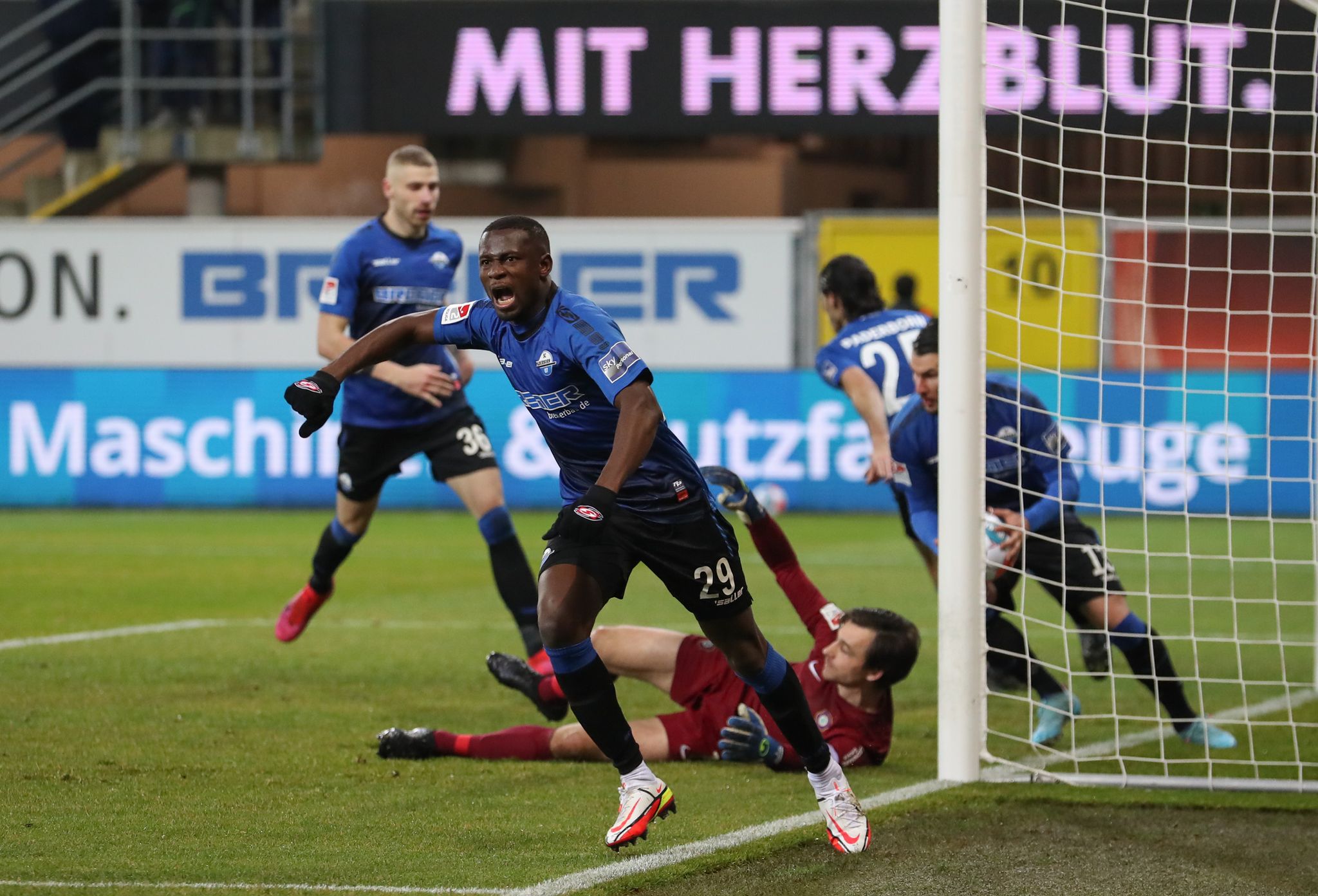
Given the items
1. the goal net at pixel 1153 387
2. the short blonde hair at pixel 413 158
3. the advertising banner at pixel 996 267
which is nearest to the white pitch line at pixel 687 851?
the goal net at pixel 1153 387

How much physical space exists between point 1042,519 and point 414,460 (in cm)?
1162

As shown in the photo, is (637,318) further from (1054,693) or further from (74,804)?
(74,804)

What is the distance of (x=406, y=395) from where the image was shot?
8320 millimetres

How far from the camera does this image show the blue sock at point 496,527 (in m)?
8.11

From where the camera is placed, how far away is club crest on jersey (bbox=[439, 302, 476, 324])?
17.8 ft

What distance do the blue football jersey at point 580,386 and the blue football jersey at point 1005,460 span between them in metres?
1.95

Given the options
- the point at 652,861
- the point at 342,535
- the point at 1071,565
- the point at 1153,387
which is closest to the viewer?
the point at 652,861

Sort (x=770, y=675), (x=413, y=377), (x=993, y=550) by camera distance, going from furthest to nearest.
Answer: (x=413, y=377)
(x=993, y=550)
(x=770, y=675)

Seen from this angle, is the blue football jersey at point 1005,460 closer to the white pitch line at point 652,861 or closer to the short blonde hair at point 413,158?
the white pitch line at point 652,861

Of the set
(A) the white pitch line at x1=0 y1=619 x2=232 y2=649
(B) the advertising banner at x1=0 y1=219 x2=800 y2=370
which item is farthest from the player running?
(B) the advertising banner at x1=0 y1=219 x2=800 y2=370

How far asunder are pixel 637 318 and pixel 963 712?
13.1 m

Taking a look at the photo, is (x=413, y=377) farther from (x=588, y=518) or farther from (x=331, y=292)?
(x=588, y=518)

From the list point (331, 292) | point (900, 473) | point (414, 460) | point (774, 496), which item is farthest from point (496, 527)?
point (414, 460)

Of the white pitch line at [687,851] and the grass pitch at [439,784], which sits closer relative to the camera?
the white pitch line at [687,851]
